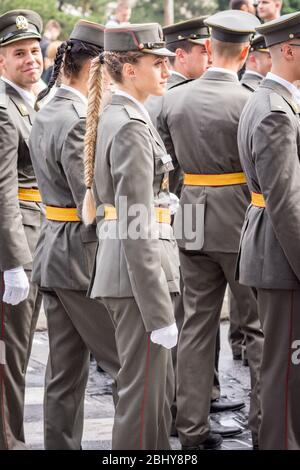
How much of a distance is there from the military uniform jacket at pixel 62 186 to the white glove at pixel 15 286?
0.10m

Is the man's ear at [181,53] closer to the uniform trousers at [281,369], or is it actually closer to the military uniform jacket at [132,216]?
the military uniform jacket at [132,216]

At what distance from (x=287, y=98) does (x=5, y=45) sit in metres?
1.69

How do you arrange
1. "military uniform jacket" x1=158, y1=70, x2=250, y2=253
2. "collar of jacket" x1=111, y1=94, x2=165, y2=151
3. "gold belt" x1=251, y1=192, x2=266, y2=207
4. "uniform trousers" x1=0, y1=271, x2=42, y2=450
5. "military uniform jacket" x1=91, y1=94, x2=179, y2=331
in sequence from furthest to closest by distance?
"military uniform jacket" x1=158, y1=70, x2=250, y2=253, "uniform trousers" x1=0, y1=271, x2=42, y2=450, "gold belt" x1=251, y1=192, x2=266, y2=207, "collar of jacket" x1=111, y1=94, x2=165, y2=151, "military uniform jacket" x1=91, y1=94, x2=179, y2=331

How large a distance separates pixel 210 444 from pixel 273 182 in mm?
1840

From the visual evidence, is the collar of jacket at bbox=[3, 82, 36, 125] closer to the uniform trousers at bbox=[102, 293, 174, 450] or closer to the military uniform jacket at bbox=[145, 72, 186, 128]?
the military uniform jacket at bbox=[145, 72, 186, 128]

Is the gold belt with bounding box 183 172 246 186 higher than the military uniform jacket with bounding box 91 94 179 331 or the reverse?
the reverse

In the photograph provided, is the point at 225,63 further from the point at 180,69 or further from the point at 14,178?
the point at 14,178

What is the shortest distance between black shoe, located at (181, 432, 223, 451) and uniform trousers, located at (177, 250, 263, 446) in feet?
0.07

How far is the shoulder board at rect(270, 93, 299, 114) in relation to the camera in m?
4.76

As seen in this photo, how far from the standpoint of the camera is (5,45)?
5.80 metres

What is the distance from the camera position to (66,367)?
5.35 m

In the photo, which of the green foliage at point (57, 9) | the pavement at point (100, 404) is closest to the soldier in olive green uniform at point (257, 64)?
the pavement at point (100, 404)

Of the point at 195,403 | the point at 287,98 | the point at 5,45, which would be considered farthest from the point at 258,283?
the point at 5,45

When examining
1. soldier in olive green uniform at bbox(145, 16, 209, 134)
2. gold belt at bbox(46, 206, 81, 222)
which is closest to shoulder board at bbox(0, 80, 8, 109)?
gold belt at bbox(46, 206, 81, 222)
